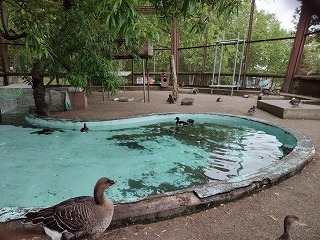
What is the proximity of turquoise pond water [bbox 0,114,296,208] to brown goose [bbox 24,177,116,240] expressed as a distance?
157 cm

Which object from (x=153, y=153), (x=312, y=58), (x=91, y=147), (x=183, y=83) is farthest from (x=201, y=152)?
(x=183, y=83)

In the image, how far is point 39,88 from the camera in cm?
755

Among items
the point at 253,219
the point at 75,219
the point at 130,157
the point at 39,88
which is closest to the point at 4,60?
the point at 39,88

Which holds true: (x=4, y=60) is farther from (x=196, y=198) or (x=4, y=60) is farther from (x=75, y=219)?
(x=196, y=198)

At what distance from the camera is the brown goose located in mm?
2031

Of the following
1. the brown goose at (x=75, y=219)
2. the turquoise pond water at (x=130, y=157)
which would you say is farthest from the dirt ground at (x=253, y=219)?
the turquoise pond water at (x=130, y=157)

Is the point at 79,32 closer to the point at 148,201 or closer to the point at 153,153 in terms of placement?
the point at 153,153

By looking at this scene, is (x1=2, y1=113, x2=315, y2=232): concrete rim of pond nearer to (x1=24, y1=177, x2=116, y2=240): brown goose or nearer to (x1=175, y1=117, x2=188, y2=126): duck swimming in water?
(x1=24, y1=177, x2=116, y2=240): brown goose

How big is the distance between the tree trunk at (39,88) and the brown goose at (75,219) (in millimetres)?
6169

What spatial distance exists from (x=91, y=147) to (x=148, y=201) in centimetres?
372

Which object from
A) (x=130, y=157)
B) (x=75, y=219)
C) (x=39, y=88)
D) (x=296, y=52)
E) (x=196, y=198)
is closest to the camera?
(x=75, y=219)

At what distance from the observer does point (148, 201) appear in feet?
8.75

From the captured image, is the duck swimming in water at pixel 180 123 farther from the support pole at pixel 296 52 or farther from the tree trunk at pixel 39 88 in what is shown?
the support pole at pixel 296 52

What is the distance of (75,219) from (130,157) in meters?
3.42
